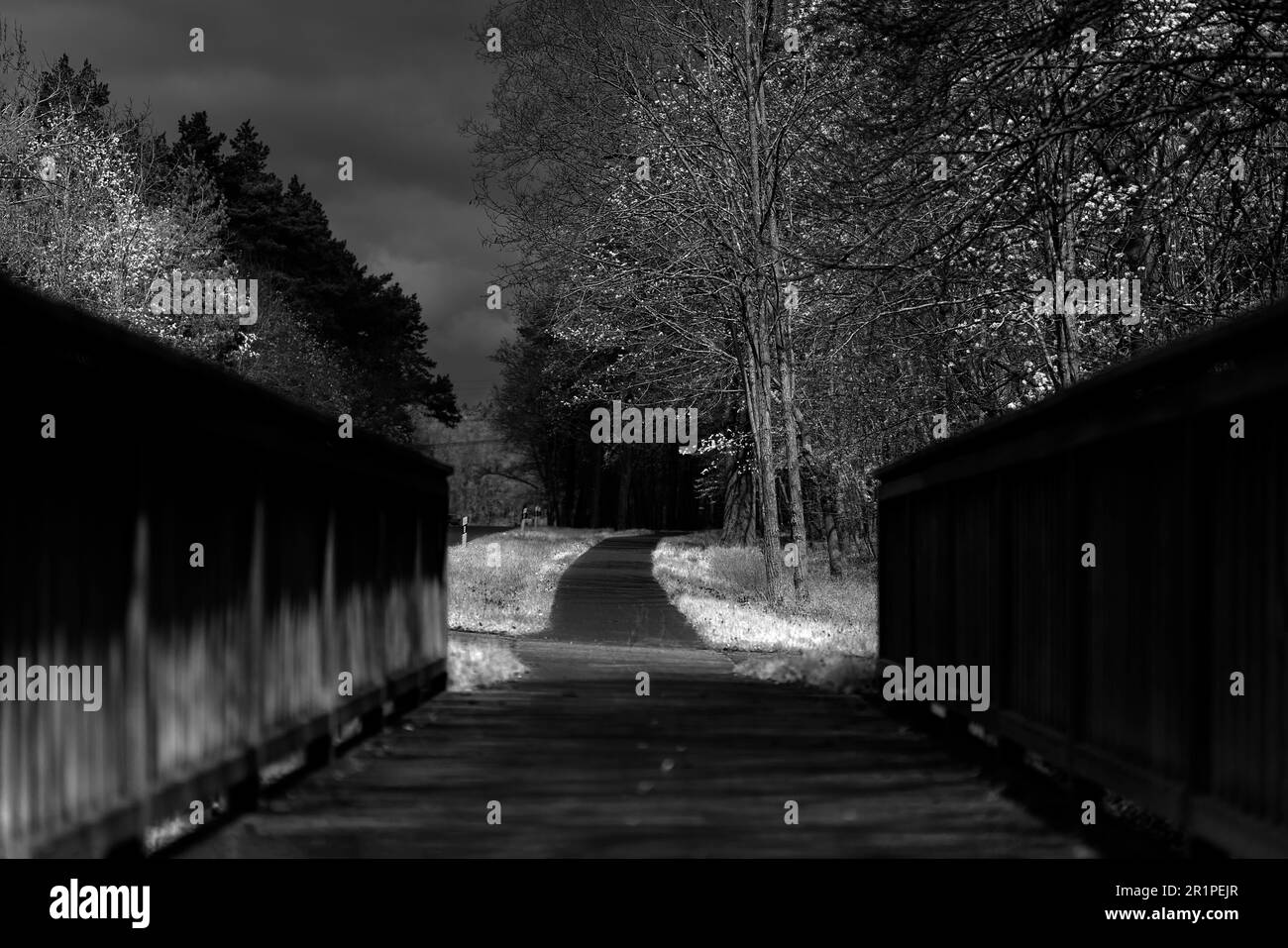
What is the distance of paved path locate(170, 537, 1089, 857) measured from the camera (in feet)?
20.3

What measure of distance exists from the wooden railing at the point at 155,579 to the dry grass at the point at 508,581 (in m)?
12.2

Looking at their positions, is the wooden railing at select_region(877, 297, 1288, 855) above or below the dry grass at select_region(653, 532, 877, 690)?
above

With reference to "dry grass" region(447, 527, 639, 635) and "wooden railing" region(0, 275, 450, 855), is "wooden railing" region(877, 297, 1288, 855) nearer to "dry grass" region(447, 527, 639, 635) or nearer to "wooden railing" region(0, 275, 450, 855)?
"wooden railing" region(0, 275, 450, 855)

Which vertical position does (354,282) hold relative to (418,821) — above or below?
above

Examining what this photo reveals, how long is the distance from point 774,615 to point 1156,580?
62.3ft

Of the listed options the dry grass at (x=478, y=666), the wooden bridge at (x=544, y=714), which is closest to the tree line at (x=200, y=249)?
the dry grass at (x=478, y=666)

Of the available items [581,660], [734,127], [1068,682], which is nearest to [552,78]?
[734,127]

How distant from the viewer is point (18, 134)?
105ft

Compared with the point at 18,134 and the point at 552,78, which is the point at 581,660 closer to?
the point at 552,78

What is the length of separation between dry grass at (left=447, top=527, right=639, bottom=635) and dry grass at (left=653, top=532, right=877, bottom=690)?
2.37 m

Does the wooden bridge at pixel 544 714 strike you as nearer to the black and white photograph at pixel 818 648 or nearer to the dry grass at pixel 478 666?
the black and white photograph at pixel 818 648

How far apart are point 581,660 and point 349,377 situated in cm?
5628

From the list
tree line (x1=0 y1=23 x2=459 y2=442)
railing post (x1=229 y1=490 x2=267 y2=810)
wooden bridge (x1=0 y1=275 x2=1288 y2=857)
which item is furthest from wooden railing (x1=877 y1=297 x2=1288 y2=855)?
tree line (x1=0 y1=23 x2=459 y2=442)

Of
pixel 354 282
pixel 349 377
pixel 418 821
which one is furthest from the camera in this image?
pixel 354 282
